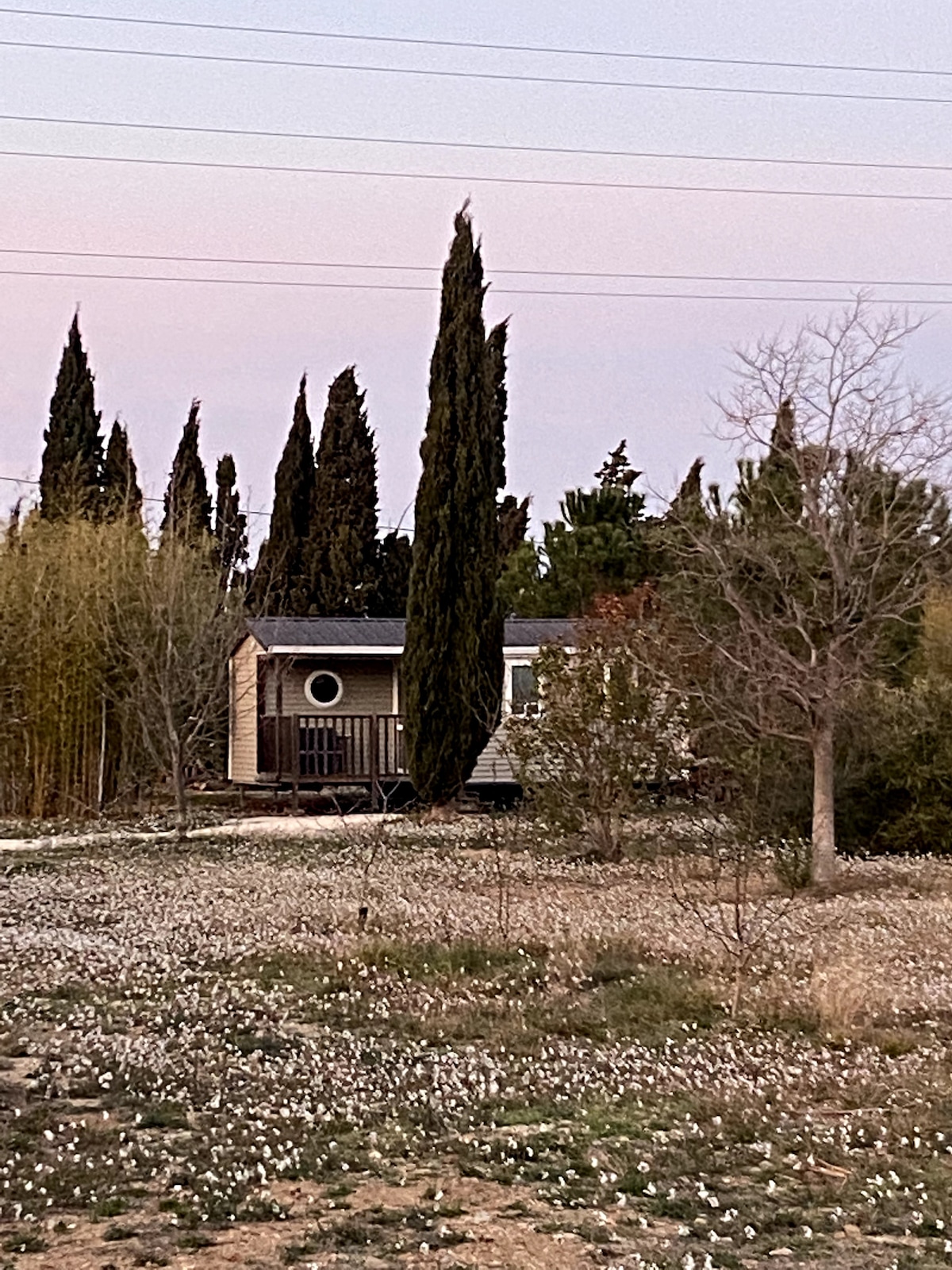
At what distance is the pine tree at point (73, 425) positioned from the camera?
3553 cm

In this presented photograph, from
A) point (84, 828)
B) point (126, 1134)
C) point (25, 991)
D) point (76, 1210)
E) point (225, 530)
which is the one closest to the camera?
point (76, 1210)

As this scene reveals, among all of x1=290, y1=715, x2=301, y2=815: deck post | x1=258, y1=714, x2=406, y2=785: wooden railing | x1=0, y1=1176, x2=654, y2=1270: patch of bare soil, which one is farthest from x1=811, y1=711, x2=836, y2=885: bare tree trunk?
x1=258, y1=714, x2=406, y2=785: wooden railing

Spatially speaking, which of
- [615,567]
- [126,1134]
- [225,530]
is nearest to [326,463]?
[225,530]

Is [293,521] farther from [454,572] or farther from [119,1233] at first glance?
[119,1233]

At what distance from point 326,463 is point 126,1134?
110ft

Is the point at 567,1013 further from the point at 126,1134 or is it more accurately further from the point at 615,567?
the point at 615,567

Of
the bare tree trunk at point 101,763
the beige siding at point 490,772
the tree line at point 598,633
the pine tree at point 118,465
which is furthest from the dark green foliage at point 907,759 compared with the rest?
the pine tree at point 118,465

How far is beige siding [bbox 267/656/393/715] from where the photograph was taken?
1029 inches

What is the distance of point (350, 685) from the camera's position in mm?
26391

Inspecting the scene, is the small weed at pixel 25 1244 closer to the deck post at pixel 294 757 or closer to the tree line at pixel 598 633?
the tree line at pixel 598 633

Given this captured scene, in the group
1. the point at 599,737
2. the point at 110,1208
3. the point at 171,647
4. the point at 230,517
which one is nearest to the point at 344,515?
the point at 230,517

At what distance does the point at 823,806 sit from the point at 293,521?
1056 inches

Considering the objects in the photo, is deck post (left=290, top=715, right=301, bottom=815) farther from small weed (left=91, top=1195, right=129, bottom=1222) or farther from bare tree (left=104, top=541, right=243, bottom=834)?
small weed (left=91, top=1195, right=129, bottom=1222)

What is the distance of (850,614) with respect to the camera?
553 inches
